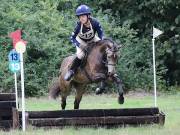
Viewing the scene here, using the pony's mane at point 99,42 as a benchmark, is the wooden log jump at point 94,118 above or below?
below

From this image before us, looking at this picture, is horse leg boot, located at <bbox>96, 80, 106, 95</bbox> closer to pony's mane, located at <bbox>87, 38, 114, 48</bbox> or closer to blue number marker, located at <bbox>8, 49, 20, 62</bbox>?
pony's mane, located at <bbox>87, 38, 114, 48</bbox>

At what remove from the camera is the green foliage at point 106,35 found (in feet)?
75.0

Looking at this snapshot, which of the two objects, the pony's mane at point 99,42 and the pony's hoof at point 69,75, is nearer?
the pony's mane at point 99,42

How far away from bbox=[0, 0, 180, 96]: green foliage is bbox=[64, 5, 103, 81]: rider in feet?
31.7

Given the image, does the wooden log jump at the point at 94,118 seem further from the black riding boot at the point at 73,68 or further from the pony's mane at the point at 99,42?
the pony's mane at the point at 99,42

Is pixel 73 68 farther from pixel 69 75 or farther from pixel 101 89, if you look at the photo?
pixel 101 89

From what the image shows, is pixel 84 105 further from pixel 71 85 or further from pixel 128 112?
pixel 128 112

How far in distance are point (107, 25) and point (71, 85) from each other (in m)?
12.9

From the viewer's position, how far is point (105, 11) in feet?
87.7

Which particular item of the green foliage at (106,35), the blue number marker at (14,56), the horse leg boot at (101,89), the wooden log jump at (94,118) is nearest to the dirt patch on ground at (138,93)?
the green foliage at (106,35)

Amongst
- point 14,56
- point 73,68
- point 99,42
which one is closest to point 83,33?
point 99,42

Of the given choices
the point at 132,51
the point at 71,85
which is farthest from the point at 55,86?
the point at 132,51

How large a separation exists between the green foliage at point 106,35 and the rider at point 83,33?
9672mm

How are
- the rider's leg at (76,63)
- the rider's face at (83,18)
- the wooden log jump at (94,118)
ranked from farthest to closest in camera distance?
the rider's leg at (76,63) < the rider's face at (83,18) < the wooden log jump at (94,118)
